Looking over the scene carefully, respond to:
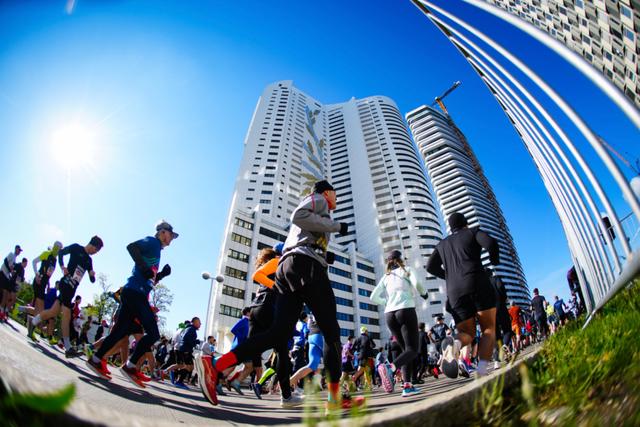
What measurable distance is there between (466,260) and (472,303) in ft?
1.58

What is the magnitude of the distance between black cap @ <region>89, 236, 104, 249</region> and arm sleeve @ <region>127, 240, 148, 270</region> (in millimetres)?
2281

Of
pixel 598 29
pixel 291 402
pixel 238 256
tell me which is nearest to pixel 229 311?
pixel 238 256

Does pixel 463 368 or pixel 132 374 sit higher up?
pixel 463 368

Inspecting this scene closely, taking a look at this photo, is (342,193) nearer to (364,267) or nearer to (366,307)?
(364,267)

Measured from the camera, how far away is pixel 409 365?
3910mm

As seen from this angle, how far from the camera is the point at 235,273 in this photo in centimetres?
4488

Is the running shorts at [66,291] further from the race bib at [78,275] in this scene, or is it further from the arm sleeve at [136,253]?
the arm sleeve at [136,253]

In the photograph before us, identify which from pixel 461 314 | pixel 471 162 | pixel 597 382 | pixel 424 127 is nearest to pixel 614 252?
pixel 597 382

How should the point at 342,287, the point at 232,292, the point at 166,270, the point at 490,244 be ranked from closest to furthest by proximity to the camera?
the point at 490,244
the point at 166,270
the point at 232,292
the point at 342,287

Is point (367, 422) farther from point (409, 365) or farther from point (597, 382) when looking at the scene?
point (409, 365)

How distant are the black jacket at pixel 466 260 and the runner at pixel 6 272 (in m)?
9.51

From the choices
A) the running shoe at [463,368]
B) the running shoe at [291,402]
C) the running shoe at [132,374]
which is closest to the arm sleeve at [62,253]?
the running shoe at [132,374]

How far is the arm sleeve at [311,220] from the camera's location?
2.60m

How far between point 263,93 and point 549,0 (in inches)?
3128
